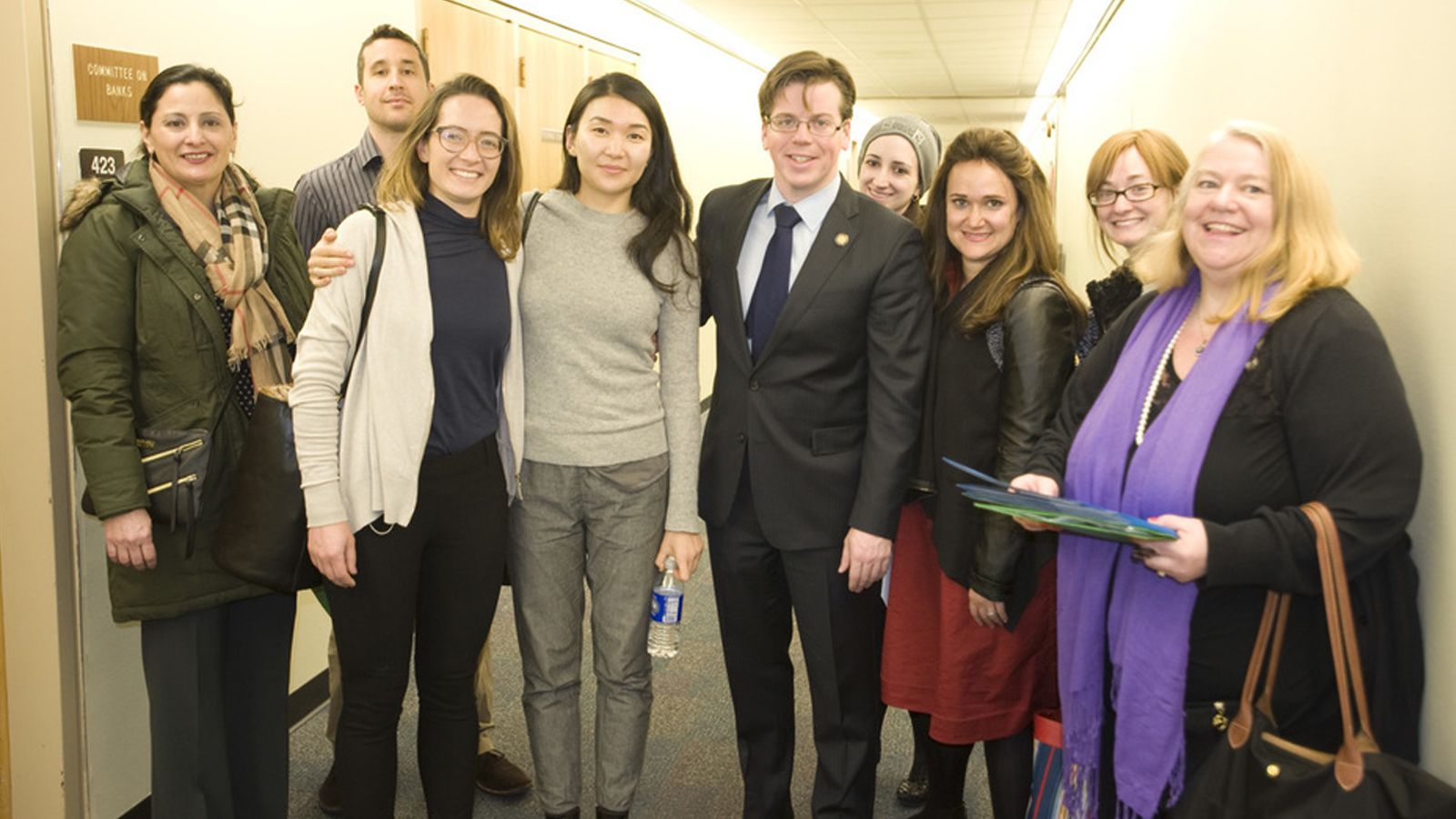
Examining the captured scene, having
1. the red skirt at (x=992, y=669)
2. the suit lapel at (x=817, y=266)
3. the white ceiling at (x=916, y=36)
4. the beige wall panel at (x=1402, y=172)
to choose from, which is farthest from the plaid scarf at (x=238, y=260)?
the white ceiling at (x=916, y=36)

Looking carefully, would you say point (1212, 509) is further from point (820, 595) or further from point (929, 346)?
point (820, 595)

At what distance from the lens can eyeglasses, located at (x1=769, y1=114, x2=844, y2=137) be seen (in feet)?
6.91

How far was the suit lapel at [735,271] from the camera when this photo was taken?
211 cm

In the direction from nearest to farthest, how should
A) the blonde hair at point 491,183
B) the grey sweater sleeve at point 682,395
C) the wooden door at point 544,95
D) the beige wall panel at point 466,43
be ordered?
the blonde hair at point 491,183
the grey sweater sleeve at point 682,395
the beige wall panel at point 466,43
the wooden door at point 544,95

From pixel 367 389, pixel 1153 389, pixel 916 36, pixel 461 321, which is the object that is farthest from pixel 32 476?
pixel 916 36

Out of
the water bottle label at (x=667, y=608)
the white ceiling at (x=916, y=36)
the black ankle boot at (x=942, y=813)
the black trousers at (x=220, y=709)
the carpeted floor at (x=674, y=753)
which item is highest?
the white ceiling at (x=916, y=36)

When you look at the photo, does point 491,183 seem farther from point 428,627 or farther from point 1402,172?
point 1402,172

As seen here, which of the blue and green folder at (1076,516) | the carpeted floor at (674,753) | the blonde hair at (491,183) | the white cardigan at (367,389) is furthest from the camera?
the carpeted floor at (674,753)

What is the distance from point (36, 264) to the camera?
6.82 feet

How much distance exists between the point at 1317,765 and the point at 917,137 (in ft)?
6.82

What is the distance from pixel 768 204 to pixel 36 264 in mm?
1493

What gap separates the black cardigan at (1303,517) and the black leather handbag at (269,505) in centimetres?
148

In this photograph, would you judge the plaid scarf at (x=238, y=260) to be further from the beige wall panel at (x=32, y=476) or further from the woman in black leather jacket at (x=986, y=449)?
the woman in black leather jacket at (x=986, y=449)

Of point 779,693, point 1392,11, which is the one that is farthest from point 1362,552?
point 779,693
